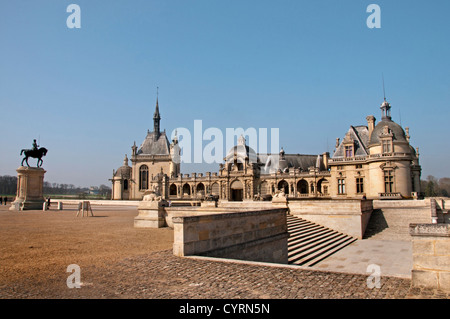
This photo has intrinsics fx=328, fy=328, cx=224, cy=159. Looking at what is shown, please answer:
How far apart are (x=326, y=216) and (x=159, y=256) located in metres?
16.2

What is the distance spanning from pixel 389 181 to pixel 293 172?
23103 millimetres

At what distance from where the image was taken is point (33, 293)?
5840mm

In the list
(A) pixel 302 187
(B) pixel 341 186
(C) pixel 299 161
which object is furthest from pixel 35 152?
(C) pixel 299 161

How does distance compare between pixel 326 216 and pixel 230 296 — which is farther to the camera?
pixel 326 216

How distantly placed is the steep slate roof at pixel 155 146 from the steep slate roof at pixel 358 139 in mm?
46755

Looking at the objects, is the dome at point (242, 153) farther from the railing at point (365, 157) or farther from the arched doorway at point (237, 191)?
the railing at point (365, 157)

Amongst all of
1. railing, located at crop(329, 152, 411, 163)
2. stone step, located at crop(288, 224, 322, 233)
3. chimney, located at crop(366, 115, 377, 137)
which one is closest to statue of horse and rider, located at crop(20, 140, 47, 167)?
stone step, located at crop(288, 224, 322, 233)

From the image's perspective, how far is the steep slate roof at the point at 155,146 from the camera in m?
82.4

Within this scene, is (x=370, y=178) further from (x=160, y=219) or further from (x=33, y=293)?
(x=33, y=293)

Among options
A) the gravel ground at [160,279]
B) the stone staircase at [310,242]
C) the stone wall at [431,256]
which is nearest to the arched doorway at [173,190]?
the stone staircase at [310,242]

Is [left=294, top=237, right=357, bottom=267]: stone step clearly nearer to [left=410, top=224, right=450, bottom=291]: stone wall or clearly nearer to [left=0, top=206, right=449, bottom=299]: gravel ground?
[left=0, top=206, right=449, bottom=299]: gravel ground

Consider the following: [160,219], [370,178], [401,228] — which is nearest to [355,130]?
[370,178]

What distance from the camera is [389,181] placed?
38.8 m

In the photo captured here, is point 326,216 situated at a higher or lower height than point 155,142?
lower
